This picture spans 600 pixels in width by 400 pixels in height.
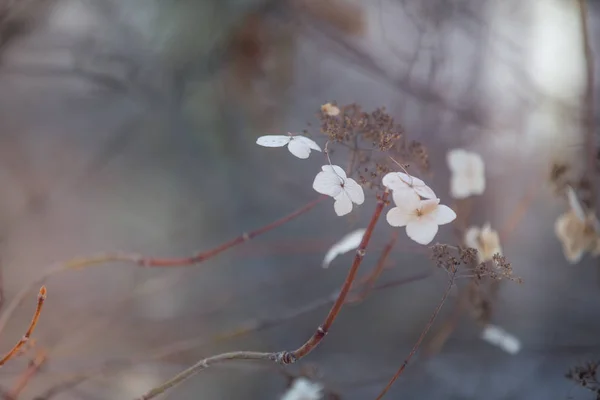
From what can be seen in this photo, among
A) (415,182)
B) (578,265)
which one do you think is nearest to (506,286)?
(578,265)

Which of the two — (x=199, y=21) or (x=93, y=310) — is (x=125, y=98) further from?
(x=93, y=310)

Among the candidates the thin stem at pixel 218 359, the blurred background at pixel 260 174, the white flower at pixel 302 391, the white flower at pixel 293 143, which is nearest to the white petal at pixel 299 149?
Result: the white flower at pixel 293 143

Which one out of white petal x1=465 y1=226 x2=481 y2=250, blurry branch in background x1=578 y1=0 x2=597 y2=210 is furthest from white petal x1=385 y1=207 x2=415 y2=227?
blurry branch in background x1=578 y1=0 x2=597 y2=210

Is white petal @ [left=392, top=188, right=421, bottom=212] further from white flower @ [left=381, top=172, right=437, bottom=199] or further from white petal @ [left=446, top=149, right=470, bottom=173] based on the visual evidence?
white petal @ [left=446, top=149, right=470, bottom=173]

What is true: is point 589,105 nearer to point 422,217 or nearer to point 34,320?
point 422,217

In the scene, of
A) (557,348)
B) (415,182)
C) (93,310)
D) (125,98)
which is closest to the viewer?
(415,182)

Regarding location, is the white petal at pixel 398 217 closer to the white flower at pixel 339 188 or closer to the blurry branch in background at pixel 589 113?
the white flower at pixel 339 188

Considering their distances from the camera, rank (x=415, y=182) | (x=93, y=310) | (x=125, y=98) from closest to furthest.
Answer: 1. (x=415, y=182)
2. (x=93, y=310)
3. (x=125, y=98)
